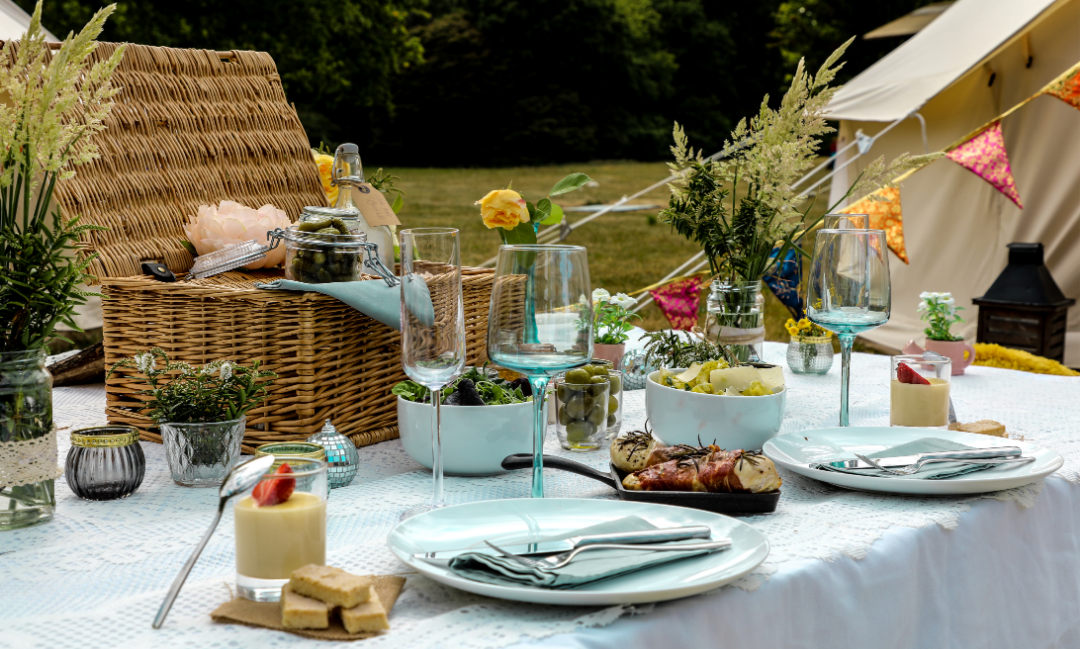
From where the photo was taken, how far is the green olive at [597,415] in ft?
4.37

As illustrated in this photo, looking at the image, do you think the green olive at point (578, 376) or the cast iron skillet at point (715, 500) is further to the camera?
the green olive at point (578, 376)

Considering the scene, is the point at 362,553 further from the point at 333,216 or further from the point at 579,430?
the point at 333,216

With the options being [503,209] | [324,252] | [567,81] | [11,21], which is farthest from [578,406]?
[567,81]

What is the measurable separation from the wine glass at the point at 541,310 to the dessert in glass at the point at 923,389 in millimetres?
678

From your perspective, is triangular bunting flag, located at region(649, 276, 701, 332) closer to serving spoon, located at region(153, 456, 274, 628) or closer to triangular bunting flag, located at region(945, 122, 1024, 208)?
triangular bunting flag, located at region(945, 122, 1024, 208)

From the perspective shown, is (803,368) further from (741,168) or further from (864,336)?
(864,336)

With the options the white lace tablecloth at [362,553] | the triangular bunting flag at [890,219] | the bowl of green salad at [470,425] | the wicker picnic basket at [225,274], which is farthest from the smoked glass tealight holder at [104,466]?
the triangular bunting flag at [890,219]

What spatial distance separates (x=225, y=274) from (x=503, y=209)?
509mm

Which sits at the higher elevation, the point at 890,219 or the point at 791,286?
the point at 890,219

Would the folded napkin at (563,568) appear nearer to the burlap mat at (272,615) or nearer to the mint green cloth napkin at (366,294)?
the burlap mat at (272,615)

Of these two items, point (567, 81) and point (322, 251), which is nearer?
point (322, 251)

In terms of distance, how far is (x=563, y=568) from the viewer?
789mm

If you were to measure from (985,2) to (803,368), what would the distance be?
363 cm

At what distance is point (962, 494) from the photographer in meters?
1.11
